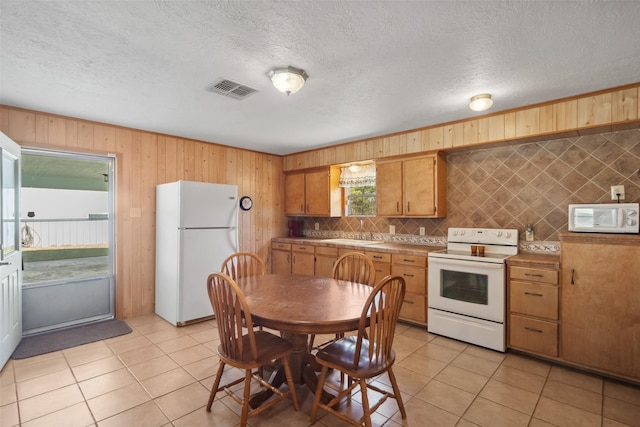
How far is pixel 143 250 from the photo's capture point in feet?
13.1

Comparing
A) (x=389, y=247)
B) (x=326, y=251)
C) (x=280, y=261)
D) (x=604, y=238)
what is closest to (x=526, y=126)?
(x=604, y=238)

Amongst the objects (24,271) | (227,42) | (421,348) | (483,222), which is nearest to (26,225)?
(24,271)

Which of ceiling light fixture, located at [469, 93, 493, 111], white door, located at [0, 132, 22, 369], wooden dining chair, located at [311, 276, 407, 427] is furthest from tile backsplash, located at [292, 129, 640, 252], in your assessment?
white door, located at [0, 132, 22, 369]

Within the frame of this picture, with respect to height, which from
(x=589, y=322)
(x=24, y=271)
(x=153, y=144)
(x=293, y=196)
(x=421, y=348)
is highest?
(x=153, y=144)

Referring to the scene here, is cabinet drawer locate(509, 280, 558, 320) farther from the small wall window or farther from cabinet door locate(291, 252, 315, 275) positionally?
cabinet door locate(291, 252, 315, 275)

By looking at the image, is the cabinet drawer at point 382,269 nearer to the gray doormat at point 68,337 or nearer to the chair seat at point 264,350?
the chair seat at point 264,350

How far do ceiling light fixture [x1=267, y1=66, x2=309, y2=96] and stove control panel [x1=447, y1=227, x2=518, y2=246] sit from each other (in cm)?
254

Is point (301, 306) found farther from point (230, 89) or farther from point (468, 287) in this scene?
point (468, 287)

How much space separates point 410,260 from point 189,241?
2.56 m

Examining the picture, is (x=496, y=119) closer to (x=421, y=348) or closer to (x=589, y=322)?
(x=589, y=322)

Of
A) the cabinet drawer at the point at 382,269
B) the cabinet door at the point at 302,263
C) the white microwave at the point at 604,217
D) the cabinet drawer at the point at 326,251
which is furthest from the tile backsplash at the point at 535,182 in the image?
the cabinet door at the point at 302,263

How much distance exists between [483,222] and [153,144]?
4.13 m

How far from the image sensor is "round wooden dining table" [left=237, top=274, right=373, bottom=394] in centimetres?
177

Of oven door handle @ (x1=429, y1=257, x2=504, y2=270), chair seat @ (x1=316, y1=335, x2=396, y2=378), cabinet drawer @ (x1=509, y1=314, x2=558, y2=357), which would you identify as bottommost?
cabinet drawer @ (x1=509, y1=314, x2=558, y2=357)
